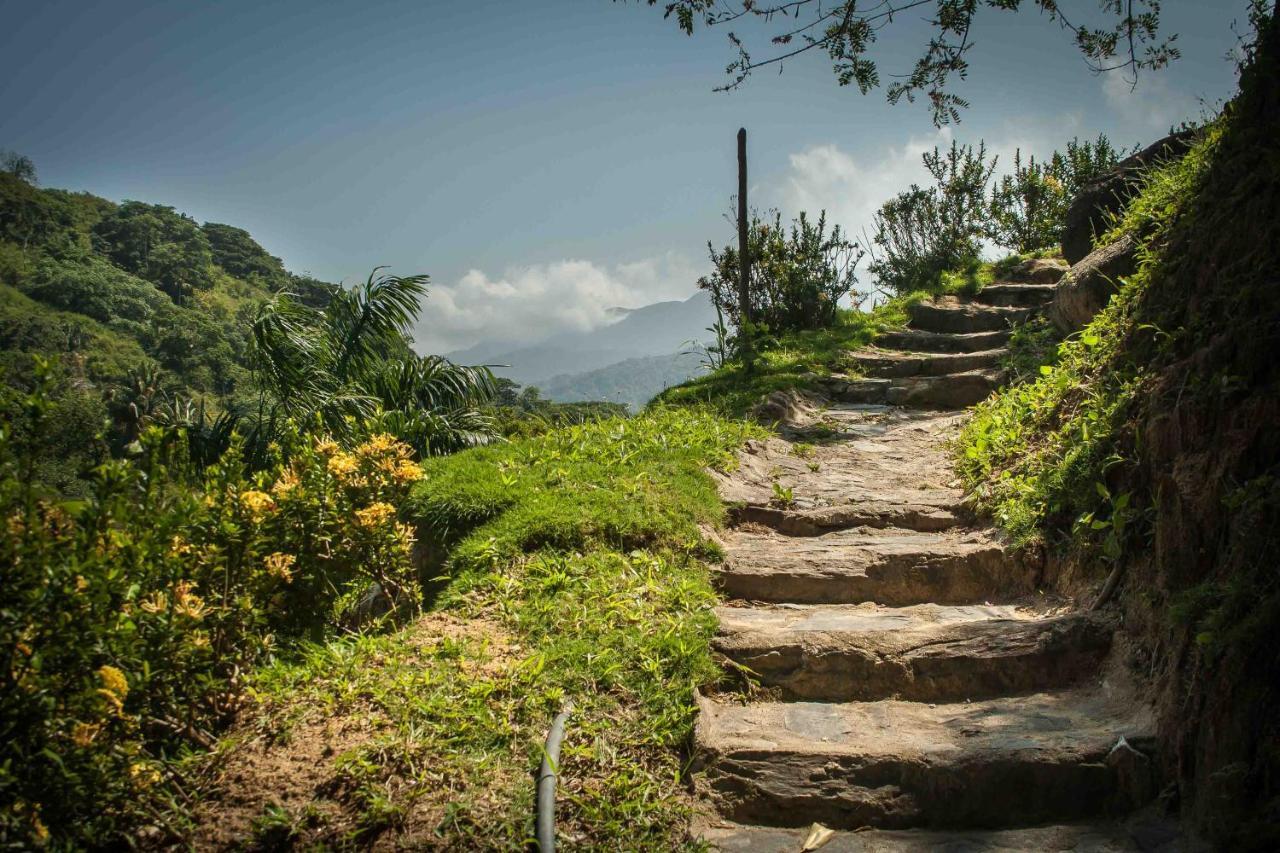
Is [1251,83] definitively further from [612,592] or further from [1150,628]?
[612,592]

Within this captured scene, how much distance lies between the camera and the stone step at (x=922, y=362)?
881cm

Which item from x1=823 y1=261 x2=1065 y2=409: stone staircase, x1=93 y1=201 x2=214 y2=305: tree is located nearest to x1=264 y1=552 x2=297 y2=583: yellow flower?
x1=823 y1=261 x2=1065 y2=409: stone staircase

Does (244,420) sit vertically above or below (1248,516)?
above

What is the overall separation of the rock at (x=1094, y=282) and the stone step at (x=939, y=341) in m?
2.52

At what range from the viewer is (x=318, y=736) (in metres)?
2.79

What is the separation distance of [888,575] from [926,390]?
490 centimetres

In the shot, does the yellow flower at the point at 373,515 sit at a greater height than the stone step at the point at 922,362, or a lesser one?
lesser

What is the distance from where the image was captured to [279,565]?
3.03 m

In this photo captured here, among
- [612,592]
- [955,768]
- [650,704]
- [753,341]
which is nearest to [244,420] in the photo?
[753,341]

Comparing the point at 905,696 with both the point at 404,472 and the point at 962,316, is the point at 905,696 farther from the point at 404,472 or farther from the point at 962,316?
the point at 962,316

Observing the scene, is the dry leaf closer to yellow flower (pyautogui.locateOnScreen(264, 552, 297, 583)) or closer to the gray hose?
the gray hose

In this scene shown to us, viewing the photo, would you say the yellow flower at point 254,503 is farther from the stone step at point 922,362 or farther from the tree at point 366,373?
the stone step at point 922,362

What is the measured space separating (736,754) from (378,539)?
2.02 meters

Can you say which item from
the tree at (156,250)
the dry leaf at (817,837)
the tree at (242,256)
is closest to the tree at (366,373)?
the dry leaf at (817,837)
